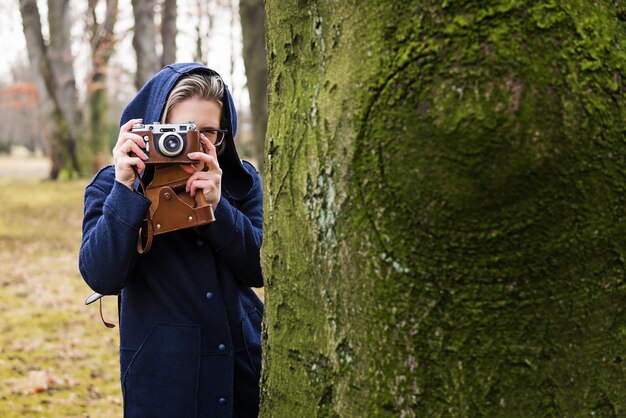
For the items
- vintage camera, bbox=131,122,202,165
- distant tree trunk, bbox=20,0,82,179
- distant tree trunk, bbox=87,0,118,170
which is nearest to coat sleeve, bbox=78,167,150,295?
vintage camera, bbox=131,122,202,165

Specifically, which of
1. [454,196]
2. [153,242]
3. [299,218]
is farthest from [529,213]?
[153,242]

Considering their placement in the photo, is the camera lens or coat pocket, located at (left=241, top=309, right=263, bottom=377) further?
coat pocket, located at (left=241, top=309, right=263, bottom=377)

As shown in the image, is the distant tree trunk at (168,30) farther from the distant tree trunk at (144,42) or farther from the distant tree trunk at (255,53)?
Answer: the distant tree trunk at (255,53)

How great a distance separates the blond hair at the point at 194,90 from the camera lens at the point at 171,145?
0.19m

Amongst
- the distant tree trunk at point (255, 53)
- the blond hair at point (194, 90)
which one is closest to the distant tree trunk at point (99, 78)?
the distant tree trunk at point (255, 53)

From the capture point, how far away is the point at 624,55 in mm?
1343

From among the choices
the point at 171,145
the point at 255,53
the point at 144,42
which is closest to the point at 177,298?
the point at 171,145

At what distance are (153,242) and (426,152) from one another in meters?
1.11

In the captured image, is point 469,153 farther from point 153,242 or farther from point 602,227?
point 153,242

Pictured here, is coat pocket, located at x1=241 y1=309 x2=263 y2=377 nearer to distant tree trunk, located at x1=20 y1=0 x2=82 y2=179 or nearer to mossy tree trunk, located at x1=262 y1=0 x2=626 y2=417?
mossy tree trunk, located at x1=262 y1=0 x2=626 y2=417

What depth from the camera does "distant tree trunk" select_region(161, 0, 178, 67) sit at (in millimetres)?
12625

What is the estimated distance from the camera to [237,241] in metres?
2.12

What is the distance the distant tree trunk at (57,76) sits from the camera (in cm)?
1758

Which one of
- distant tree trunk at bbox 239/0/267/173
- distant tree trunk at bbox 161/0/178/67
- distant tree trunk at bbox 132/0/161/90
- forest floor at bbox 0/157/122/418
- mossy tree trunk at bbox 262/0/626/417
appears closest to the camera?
mossy tree trunk at bbox 262/0/626/417
